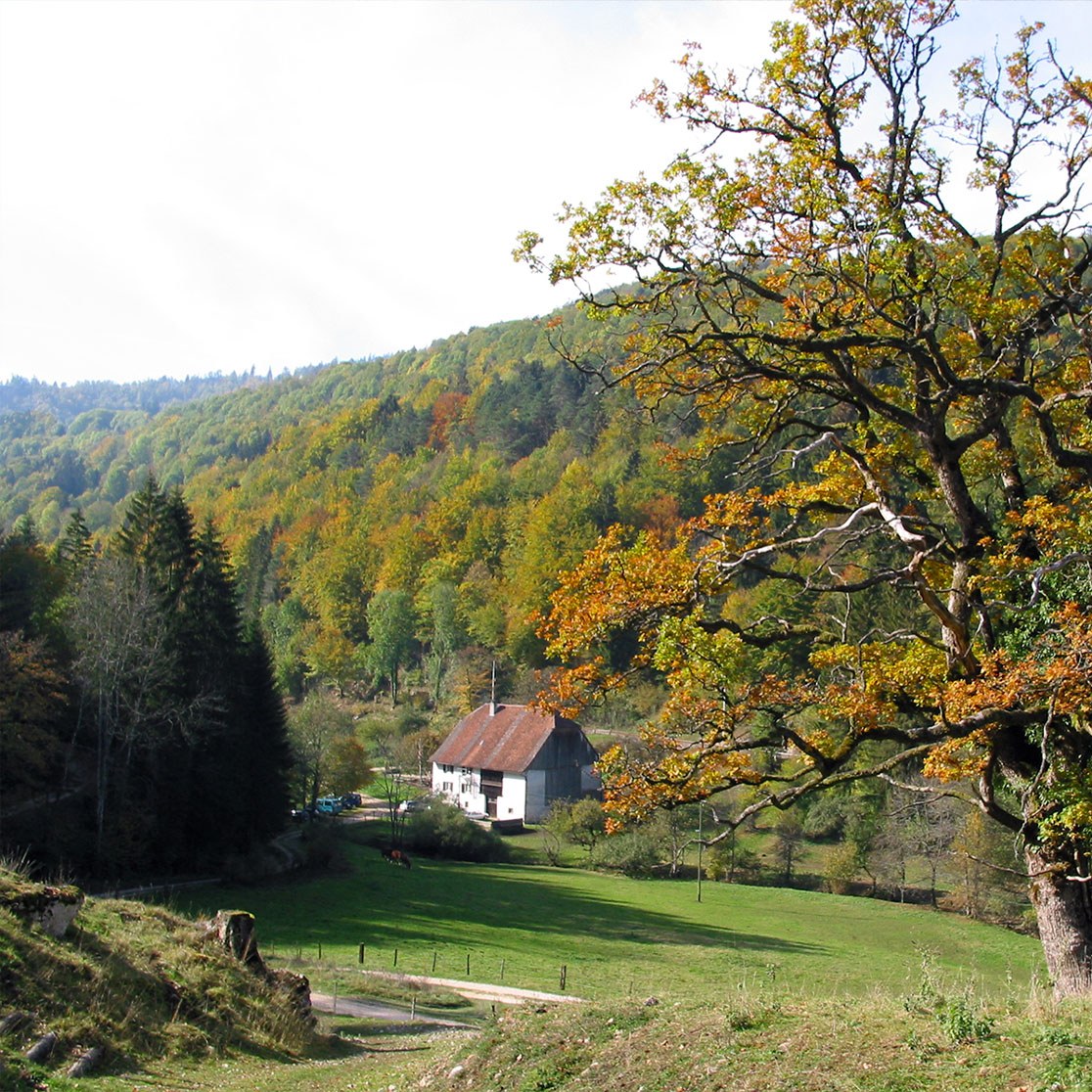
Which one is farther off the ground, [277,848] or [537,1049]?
[537,1049]

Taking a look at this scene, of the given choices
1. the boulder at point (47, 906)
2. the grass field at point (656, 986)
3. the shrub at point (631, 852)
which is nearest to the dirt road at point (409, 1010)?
the grass field at point (656, 986)

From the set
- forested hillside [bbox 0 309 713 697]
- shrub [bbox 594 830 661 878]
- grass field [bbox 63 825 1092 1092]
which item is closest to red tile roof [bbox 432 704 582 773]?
grass field [bbox 63 825 1092 1092]

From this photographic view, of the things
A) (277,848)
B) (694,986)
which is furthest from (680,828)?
(694,986)

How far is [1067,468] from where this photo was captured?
10875 millimetres

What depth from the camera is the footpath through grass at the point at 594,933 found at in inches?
1129

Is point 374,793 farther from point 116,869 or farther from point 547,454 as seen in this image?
point 547,454

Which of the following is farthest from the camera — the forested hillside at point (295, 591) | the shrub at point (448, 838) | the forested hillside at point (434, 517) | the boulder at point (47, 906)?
the forested hillside at point (434, 517)

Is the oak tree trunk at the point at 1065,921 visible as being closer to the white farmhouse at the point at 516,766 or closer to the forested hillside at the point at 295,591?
the forested hillside at the point at 295,591

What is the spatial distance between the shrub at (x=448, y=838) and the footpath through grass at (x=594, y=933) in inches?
162

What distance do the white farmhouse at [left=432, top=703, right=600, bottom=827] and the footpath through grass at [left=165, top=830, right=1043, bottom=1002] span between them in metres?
15.9

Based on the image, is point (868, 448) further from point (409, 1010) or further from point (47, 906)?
point (409, 1010)

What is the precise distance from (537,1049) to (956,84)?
11483mm

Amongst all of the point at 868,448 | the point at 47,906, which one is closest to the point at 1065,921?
the point at 868,448

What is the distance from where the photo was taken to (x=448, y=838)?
56812mm
